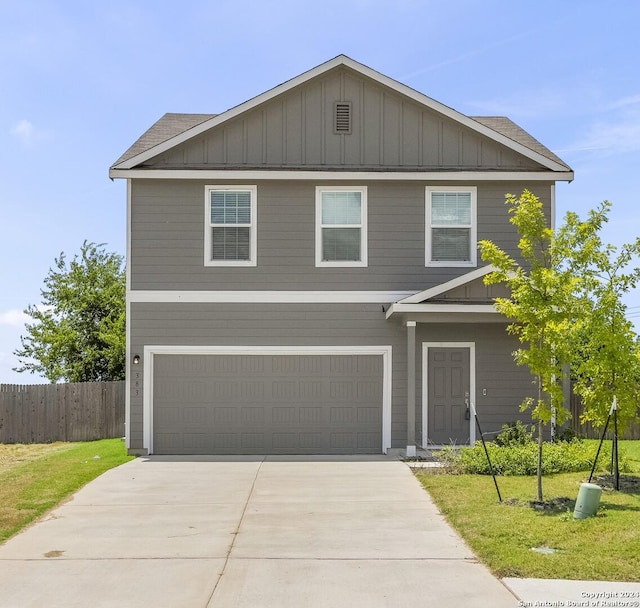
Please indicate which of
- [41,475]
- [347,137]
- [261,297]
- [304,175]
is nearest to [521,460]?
[261,297]

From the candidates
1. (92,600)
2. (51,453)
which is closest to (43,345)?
(51,453)

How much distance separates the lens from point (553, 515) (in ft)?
32.0

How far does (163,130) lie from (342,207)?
5262 mm

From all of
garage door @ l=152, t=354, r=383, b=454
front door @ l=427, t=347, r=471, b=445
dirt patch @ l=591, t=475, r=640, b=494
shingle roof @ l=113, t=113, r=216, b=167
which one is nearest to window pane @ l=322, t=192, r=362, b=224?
garage door @ l=152, t=354, r=383, b=454

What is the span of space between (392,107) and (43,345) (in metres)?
19.9

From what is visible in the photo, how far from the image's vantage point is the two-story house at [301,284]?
53.9 ft

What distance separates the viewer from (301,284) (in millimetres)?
16500

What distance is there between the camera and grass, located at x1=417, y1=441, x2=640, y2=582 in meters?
7.59

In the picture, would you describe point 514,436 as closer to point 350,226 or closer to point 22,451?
point 350,226

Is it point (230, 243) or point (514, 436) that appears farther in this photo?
point (230, 243)

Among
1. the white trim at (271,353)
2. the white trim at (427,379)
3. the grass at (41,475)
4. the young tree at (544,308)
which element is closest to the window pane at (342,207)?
the white trim at (271,353)

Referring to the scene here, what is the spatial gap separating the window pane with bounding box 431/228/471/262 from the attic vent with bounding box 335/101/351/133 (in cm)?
282

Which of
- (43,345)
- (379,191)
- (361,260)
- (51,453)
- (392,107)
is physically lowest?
(51,453)

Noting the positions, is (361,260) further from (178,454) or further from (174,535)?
(174,535)
